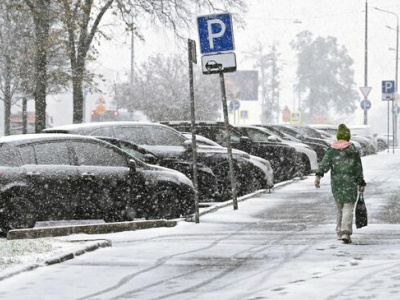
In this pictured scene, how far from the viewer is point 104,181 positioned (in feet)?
50.1

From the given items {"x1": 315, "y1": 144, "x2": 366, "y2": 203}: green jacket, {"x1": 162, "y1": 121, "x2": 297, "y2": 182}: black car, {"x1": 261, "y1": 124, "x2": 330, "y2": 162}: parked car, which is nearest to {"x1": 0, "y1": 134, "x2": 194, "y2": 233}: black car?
{"x1": 315, "y1": 144, "x2": 366, "y2": 203}: green jacket

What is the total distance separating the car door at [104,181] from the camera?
49.4 feet

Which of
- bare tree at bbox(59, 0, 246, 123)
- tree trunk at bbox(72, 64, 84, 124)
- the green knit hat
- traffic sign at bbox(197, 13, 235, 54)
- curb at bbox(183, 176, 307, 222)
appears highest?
bare tree at bbox(59, 0, 246, 123)

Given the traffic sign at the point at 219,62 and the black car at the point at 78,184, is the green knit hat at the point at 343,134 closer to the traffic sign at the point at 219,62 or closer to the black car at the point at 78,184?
the black car at the point at 78,184

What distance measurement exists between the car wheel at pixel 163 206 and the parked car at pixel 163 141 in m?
2.58

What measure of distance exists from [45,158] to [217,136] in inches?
370

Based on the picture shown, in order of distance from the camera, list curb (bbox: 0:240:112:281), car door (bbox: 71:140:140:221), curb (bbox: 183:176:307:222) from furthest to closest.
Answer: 1. curb (bbox: 183:176:307:222)
2. car door (bbox: 71:140:140:221)
3. curb (bbox: 0:240:112:281)

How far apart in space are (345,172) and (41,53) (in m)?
16.2

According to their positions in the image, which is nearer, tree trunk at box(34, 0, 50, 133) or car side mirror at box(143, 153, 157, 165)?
car side mirror at box(143, 153, 157, 165)

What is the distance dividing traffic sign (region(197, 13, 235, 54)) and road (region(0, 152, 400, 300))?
2685 mm

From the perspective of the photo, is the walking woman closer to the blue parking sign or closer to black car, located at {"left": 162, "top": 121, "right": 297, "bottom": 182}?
black car, located at {"left": 162, "top": 121, "right": 297, "bottom": 182}

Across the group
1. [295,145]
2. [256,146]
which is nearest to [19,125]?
[295,145]

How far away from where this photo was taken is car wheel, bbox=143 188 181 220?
16.0 metres

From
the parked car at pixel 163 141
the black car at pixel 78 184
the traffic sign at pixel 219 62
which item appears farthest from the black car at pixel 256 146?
the black car at pixel 78 184
